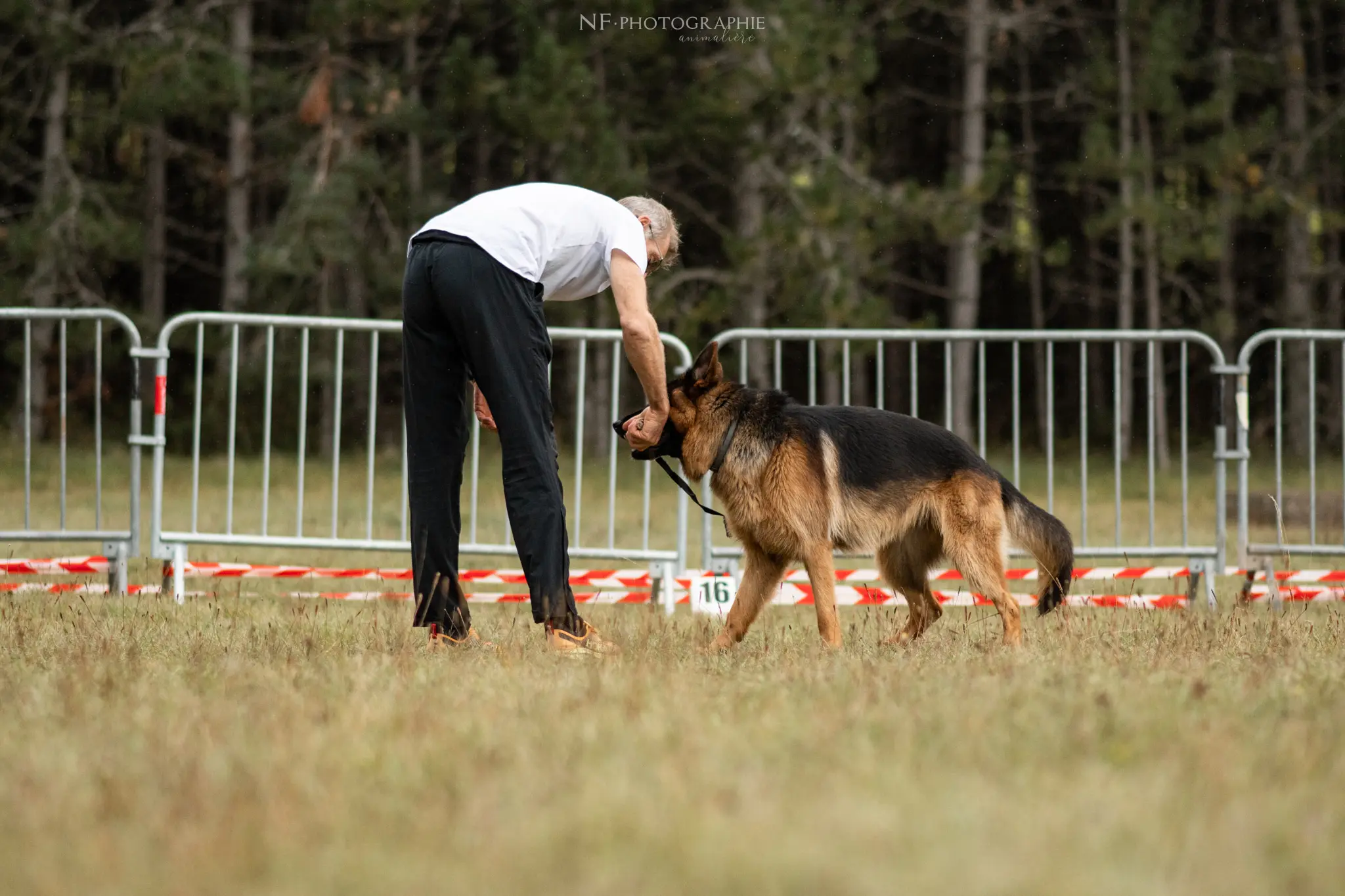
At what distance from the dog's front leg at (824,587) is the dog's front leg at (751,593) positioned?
0.59 feet

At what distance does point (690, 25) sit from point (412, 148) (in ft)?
14.1

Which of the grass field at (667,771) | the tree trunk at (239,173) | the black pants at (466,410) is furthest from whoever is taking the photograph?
the tree trunk at (239,173)

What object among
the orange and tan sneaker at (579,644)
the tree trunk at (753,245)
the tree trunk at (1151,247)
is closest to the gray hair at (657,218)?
the orange and tan sneaker at (579,644)

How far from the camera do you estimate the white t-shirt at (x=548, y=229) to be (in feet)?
15.5

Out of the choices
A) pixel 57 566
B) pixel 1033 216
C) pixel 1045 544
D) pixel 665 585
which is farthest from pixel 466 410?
pixel 1033 216

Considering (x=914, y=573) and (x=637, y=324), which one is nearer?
(x=637, y=324)

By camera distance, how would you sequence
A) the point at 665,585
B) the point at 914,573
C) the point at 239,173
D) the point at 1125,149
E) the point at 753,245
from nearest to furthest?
the point at 914,573 → the point at 665,585 → the point at 753,245 → the point at 239,173 → the point at 1125,149

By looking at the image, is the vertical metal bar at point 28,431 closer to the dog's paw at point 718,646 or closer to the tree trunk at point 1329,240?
the dog's paw at point 718,646

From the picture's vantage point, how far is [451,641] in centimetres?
487

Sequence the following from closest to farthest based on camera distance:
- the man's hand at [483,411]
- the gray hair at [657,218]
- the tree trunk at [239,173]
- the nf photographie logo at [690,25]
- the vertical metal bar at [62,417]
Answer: the gray hair at [657,218]
the man's hand at [483,411]
the vertical metal bar at [62,417]
the nf photographie logo at [690,25]
the tree trunk at [239,173]

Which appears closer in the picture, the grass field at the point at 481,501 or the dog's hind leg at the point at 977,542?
the dog's hind leg at the point at 977,542

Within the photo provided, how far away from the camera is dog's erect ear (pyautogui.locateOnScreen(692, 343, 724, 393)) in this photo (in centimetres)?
536

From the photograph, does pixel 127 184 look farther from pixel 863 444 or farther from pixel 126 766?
pixel 126 766

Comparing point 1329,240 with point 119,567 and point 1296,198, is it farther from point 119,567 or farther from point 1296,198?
point 119,567
